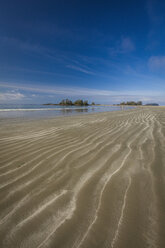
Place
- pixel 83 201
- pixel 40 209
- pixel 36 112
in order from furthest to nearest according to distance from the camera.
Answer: pixel 36 112 < pixel 83 201 < pixel 40 209

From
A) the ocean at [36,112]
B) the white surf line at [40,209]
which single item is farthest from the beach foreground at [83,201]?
the ocean at [36,112]

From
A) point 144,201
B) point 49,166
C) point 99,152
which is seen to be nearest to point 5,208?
point 49,166

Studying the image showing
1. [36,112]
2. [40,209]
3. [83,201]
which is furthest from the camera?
[36,112]

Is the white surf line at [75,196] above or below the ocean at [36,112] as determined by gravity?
below

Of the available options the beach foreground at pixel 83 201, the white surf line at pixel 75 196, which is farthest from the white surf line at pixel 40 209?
the white surf line at pixel 75 196

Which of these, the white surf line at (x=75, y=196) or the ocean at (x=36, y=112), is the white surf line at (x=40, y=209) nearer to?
the white surf line at (x=75, y=196)

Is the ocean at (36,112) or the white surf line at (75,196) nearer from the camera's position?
the white surf line at (75,196)

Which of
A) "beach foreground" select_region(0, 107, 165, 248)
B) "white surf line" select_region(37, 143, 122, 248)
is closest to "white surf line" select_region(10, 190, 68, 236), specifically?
"beach foreground" select_region(0, 107, 165, 248)

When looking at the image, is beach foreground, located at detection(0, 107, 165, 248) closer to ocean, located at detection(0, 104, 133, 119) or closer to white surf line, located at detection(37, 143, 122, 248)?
white surf line, located at detection(37, 143, 122, 248)

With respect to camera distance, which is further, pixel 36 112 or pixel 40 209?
pixel 36 112

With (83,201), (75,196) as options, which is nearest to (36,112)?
(75,196)

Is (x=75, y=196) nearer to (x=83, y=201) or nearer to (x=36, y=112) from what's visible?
(x=83, y=201)

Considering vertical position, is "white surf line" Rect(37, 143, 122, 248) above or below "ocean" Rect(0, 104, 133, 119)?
below

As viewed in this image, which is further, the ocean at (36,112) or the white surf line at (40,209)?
the ocean at (36,112)
